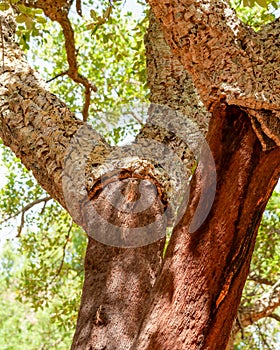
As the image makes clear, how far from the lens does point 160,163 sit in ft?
10.8

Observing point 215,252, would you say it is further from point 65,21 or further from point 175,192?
point 65,21

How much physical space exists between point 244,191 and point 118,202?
0.95 m

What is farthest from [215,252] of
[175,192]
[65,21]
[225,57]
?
[65,21]

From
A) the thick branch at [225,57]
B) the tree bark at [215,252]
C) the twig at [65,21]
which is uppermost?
the twig at [65,21]

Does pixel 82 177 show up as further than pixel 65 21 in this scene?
No

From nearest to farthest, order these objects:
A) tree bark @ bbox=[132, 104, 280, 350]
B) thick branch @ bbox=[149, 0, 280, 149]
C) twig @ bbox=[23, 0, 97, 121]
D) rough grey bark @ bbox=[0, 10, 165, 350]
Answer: tree bark @ bbox=[132, 104, 280, 350] → thick branch @ bbox=[149, 0, 280, 149] → rough grey bark @ bbox=[0, 10, 165, 350] → twig @ bbox=[23, 0, 97, 121]

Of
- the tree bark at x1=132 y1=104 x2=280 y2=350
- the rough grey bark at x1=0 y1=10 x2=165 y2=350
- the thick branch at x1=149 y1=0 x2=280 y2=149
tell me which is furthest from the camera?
the rough grey bark at x1=0 y1=10 x2=165 y2=350

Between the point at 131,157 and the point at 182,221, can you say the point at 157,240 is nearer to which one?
the point at 131,157

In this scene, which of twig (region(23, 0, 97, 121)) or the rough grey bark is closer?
the rough grey bark

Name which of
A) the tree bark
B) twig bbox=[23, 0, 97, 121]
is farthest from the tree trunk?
twig bbox=[23, 0, 97, 121]

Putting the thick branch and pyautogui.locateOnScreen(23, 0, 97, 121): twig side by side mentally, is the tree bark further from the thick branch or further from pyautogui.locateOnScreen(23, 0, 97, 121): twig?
pyautogui.locateOnScreen(23, 0, 97, 121): twig

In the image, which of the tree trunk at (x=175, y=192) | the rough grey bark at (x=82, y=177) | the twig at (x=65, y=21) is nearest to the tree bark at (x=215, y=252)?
the tree trunk at (x=175, y=192)

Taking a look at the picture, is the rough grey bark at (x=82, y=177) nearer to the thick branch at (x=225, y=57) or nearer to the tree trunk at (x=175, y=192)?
the tree trunk at (x=175, y=192)

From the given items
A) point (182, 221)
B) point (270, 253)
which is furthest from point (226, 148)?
point (270, 253)
